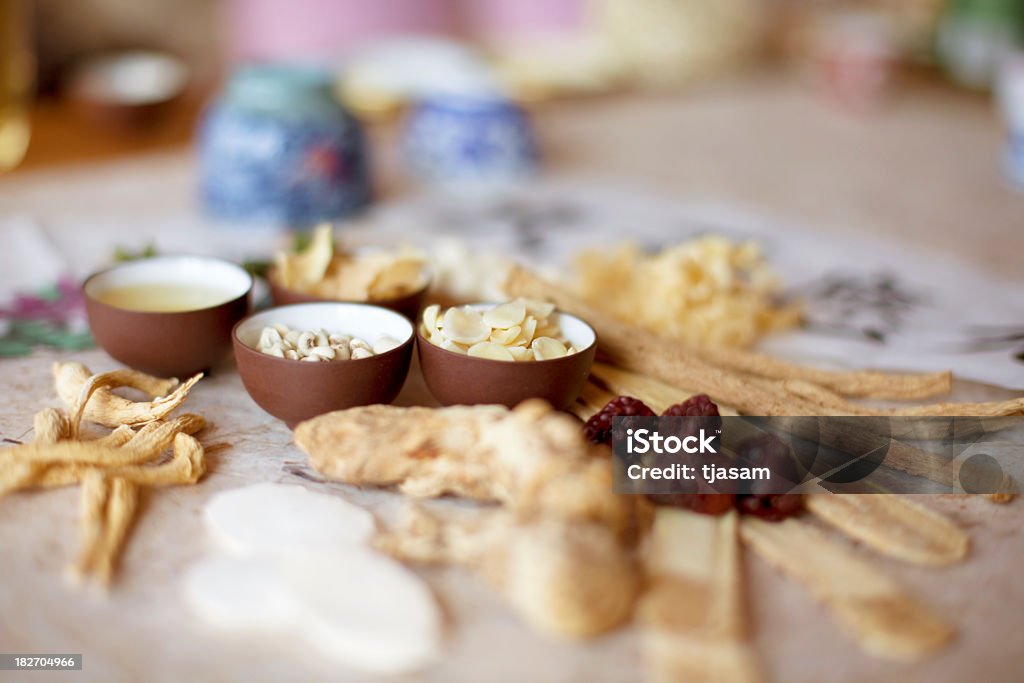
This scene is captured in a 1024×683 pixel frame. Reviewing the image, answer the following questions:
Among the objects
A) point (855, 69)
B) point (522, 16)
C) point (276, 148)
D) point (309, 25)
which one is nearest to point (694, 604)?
point (276, 148)

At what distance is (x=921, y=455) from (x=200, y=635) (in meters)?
0.54

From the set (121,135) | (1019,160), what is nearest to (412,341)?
(121,135)

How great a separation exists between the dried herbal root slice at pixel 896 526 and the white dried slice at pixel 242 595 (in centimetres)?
36

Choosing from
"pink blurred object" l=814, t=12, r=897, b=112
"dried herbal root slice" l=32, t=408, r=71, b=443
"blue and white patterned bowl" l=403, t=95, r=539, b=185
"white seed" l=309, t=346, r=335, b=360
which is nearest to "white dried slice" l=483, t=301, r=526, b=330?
"white seed" l=309, t=346, r=335, b=360

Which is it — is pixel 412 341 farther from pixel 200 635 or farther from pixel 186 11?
pixel 186 11

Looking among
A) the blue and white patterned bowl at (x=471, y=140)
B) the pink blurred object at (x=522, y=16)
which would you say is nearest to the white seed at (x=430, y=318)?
the blue and white patterned bowl at (x=471, y=140)

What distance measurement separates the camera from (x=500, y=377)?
2.25 ft

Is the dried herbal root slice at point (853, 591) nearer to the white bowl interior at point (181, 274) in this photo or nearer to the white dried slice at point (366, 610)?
the white dried slice at point (366, 610)

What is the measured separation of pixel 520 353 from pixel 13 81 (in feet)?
3.95

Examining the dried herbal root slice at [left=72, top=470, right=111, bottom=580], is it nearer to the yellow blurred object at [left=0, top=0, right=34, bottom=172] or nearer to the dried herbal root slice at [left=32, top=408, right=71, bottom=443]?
the dried herbal root slice at [left=32, top=408, right=71, bottom=443]

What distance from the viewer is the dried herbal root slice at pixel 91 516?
1.88 ft

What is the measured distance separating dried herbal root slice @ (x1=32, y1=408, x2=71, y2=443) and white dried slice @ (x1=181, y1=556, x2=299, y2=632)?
7.2 inches

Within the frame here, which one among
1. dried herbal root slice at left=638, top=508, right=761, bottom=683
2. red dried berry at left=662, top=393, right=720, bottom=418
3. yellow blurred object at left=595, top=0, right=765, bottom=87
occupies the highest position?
yellow blurred object at left=595, top=0, right=765, bottom=87

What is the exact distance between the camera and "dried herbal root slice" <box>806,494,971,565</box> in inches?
24.4
